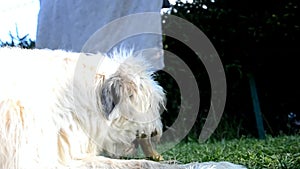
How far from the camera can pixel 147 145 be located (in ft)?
8.00

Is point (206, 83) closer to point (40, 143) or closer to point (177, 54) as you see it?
point (177, 54)

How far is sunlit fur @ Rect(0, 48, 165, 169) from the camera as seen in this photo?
1891 millimetres

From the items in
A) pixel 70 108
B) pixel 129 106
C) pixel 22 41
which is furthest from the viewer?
pixel 22 41

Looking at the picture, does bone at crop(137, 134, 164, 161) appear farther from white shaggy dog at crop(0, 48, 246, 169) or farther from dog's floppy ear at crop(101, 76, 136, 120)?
dog's floppy ear at crop(101, 76, 136, 120)

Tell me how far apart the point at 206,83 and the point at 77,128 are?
4.33 m

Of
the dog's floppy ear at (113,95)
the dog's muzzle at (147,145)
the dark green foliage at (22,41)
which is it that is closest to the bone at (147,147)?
the dog's muzzle at (147,145)

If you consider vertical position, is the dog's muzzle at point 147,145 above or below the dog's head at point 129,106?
below

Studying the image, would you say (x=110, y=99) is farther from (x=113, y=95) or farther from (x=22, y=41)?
(x=22, y=41)

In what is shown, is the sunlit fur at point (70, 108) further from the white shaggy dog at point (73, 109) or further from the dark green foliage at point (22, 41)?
the dark green foliage at point (22, 41)

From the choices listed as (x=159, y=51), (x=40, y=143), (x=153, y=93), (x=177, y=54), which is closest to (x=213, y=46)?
(x=177, y=54)

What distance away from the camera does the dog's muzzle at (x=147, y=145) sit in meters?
2.28

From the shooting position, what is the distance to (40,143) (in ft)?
6.19

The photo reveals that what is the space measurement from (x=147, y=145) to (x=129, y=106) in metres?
0.36

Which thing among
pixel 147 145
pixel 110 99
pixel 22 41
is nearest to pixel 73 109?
pixel 110 99
